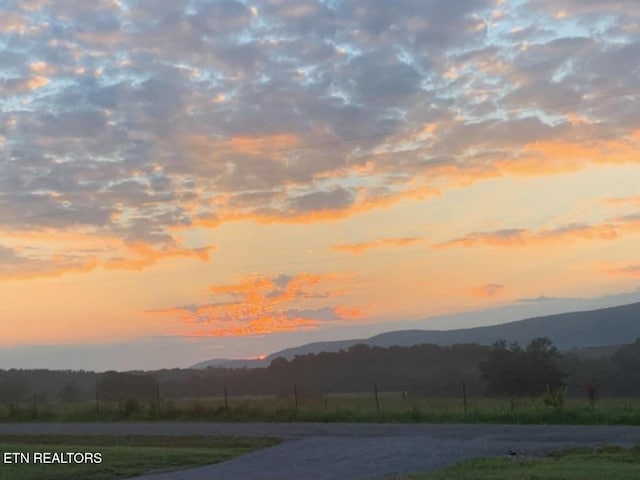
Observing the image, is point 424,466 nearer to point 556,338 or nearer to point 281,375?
point 281,375

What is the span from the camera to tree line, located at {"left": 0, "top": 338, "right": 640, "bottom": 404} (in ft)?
200

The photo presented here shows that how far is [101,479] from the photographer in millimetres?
19516

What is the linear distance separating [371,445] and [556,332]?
14676cm

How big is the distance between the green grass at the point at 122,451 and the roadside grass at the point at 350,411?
25.5 feet

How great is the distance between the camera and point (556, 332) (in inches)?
6467

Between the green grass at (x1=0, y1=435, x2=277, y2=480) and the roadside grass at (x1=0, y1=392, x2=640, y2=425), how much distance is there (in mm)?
7782

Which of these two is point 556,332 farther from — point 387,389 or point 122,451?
point 122,451

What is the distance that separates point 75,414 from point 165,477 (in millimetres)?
28075

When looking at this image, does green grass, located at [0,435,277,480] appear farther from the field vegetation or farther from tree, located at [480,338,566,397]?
tree, located at [480,338,566,397]

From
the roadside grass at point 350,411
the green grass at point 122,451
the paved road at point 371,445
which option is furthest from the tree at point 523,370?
the green grass at point 122,451

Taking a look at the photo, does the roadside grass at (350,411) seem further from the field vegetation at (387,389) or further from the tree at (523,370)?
the tree at (523,370)

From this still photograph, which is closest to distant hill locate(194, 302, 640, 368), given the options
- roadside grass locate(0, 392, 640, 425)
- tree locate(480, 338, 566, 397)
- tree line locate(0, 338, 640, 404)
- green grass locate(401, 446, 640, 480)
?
tree line locate(0, 338, 640, 404)

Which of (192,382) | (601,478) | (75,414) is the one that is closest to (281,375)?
(192,382)

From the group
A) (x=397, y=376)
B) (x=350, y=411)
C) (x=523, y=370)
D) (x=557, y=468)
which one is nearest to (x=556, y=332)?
(x=397, y=376)
